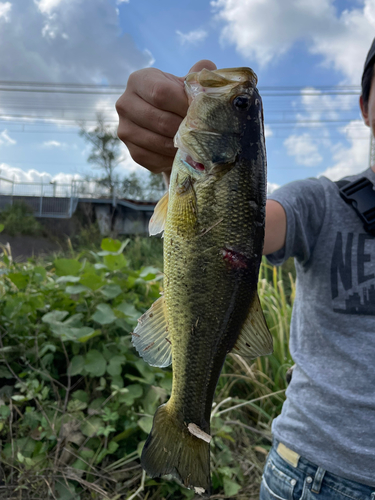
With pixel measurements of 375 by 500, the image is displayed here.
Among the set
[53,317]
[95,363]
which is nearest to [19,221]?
[53,317]

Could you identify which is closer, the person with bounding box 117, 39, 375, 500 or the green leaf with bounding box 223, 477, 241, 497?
the person with bounding box 117, 39, 375, 500

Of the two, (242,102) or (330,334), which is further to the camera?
(330,334)

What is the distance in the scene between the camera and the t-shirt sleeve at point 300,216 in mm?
1724

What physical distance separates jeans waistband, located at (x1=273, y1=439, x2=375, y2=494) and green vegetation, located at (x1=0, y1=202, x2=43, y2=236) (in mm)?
20214

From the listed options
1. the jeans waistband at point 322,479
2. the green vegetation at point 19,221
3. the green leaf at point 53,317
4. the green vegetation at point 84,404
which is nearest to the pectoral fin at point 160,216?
the jeans waistband at point 322,479

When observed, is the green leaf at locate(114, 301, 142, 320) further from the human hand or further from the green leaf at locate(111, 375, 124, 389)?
the human hand

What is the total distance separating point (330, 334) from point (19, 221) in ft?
67.5

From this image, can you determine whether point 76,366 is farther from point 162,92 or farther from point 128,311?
point 162,92

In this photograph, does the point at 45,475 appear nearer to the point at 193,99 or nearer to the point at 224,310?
the point at 224,310

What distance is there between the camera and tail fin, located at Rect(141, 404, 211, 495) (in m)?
1.17

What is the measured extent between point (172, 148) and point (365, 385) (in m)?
1.26

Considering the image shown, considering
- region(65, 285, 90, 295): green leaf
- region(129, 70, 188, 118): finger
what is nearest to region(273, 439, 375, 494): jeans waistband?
region(129, 70, 188, 118): finger

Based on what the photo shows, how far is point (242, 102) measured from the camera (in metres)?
1.18

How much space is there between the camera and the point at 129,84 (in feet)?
4.17
